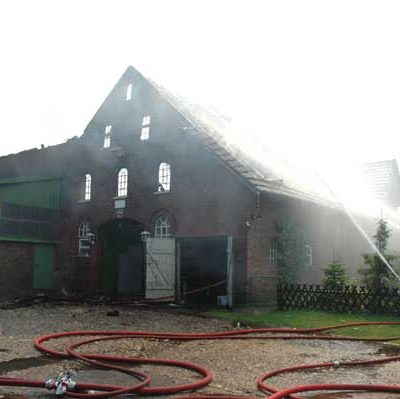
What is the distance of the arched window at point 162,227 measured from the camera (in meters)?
19.4

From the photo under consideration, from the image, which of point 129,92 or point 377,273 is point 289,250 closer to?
point 377,273

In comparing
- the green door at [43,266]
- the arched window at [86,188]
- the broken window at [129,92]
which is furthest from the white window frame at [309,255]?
the green door at [43,266]

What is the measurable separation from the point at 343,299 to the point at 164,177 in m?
8.34

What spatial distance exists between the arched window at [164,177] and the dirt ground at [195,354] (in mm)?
6633

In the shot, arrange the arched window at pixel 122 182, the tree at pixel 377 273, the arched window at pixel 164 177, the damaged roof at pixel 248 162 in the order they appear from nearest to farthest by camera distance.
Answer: the tree at pixel 377 273 < the damaged roof at pixel 248 162 < the arched window at pixel 164 177 < the arched window at pixel 122 182

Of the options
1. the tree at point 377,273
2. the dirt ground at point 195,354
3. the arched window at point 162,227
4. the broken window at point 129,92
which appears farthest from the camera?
the broken window at point 129,92

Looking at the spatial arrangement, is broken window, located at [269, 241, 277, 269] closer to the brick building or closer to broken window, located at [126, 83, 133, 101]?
the brick building

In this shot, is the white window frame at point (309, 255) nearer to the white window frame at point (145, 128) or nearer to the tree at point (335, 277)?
the tree at point (335, 277)

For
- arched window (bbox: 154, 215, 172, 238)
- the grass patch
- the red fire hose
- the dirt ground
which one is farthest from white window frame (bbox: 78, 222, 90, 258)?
the red fire hose

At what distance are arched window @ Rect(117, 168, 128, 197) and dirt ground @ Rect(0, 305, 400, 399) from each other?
305 inches

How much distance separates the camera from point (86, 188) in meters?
22.4

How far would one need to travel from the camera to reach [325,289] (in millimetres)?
15289

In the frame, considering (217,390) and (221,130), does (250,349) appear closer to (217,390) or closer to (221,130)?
(217,390)

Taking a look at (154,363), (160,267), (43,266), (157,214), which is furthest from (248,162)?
(154,363)
